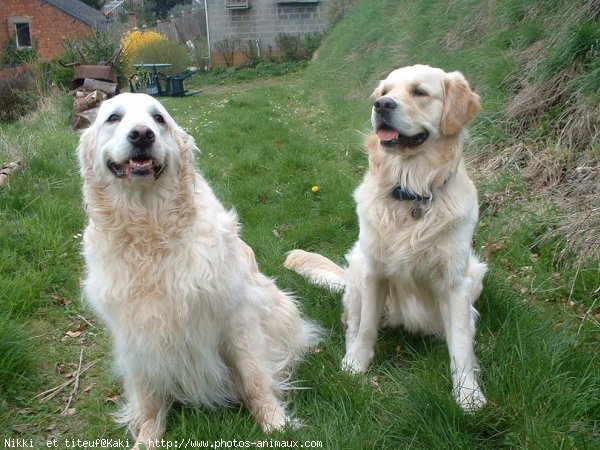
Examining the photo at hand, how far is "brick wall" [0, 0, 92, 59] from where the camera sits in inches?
1232

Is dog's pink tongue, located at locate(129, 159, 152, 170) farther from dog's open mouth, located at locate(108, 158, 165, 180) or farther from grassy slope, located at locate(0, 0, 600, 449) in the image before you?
grassy slope, located at locate(0, 0, 600, 449)

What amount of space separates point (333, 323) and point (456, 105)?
4.87ft

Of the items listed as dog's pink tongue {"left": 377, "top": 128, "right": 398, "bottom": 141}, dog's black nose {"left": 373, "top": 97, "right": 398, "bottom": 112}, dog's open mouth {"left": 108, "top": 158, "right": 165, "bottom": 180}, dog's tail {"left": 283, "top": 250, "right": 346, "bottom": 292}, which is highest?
dog's black nose {"left": 373, "top": 97, "right": 398, "bottom": 112}

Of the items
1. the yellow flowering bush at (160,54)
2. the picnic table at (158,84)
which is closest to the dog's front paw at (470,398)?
the picnic table at (158,84)

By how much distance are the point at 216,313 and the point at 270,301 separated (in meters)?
0.57

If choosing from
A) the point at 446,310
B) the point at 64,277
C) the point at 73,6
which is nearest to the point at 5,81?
the point at 64,277

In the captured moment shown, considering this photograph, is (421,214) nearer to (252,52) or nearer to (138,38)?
(252,52)

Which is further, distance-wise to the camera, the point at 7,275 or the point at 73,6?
the point at 73,6

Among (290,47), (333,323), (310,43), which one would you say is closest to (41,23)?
(290,47)

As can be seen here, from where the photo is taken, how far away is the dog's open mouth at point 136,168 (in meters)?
2.42

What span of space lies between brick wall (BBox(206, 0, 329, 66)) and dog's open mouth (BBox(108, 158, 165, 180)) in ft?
71.0

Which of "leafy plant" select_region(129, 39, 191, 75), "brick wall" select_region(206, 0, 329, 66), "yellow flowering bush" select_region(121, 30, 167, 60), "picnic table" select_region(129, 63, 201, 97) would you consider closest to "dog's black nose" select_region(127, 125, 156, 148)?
"picnic table" select_region(129, 63, 201, 97)

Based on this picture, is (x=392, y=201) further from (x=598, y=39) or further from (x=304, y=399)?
(x=598, y=39)

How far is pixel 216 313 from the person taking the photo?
248 cm
